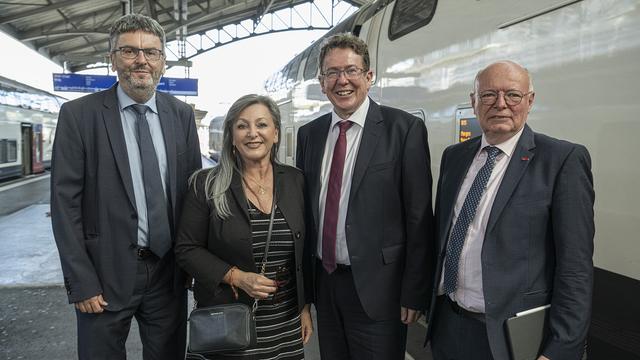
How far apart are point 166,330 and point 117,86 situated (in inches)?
47.2

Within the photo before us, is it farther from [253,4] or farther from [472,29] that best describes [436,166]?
[253,4]

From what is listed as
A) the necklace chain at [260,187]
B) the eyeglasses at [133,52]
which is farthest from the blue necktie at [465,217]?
the eyeglasses at [133,52]

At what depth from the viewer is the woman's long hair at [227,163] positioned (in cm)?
199

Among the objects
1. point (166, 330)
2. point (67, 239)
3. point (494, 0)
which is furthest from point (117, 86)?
point (494, 0)

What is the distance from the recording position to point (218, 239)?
2.01 m

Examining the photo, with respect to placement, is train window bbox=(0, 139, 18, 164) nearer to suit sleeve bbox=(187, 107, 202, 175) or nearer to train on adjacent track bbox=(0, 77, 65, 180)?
train on adjacent track bbox=(0, 77, 65, 180)

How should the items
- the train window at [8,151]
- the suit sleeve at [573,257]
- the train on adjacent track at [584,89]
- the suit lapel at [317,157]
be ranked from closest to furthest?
the suit sleeve at [573,257], the train on adjacent track at [584,89], the suit lapel at [317,157], the train window at [8,151]

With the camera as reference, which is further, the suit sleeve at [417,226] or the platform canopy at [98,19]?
the platform canopy at [98,19]

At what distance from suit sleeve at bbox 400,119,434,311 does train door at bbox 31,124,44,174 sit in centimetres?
1795

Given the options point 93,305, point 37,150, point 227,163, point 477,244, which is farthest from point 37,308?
point 37,150

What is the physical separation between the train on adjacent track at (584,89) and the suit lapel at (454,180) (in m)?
0.64

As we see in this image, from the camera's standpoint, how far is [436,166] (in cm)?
352

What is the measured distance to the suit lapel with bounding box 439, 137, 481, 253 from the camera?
1.83 meters

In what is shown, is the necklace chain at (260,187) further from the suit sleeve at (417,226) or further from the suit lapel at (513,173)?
the suit lapel at (513,173)
